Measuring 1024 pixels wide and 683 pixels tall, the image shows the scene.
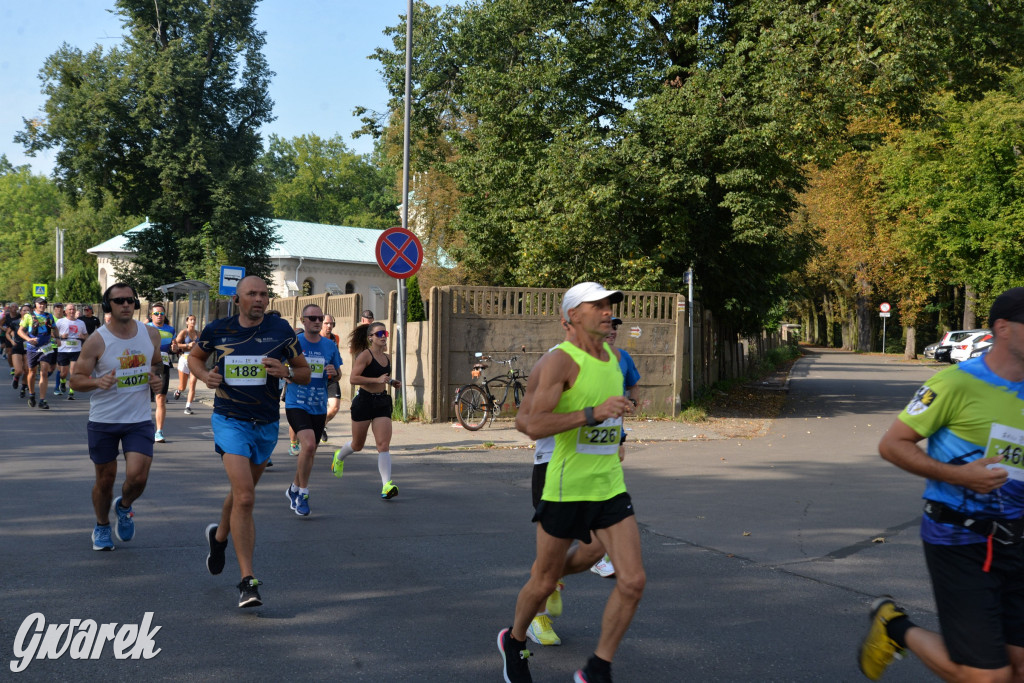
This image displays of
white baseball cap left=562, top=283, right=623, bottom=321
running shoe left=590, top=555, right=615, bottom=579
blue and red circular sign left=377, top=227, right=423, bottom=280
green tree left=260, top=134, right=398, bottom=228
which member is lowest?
running shoe left=590, top=555, right=615, bottom=579

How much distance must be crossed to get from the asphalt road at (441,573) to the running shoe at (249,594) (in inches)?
2.5

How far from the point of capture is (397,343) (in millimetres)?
18188

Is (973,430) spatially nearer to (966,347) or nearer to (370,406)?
(370,406)

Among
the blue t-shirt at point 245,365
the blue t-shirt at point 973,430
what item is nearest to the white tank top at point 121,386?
the blue t-shirt at point 245,365

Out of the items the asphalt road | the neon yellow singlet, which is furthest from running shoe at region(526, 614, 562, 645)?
the neon yellow singlet

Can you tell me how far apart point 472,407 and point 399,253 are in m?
2.85

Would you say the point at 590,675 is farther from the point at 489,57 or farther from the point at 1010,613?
the point at 489,57

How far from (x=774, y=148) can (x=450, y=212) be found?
25654 mm

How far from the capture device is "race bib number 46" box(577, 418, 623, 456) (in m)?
4.36

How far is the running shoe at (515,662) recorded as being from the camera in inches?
169

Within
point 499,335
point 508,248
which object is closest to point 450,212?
point 508,248

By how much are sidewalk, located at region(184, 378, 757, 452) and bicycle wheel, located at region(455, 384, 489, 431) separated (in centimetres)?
15

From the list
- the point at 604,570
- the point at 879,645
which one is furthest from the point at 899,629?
the point at 604,570

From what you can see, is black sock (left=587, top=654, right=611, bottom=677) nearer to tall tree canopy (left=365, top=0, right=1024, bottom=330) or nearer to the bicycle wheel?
the bicycle wheel
